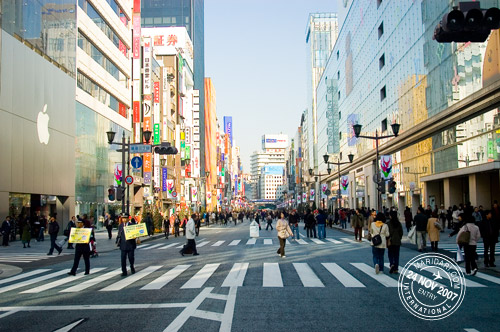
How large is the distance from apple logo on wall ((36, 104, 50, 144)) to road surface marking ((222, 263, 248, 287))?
2369 centimetres

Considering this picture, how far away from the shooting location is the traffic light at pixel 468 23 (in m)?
8.45

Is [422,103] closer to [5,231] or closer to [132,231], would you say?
[5,231]

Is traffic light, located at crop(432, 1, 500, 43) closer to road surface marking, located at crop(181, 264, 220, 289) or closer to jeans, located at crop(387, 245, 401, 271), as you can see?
jeans, located at crop(387, 245, 401, 271)

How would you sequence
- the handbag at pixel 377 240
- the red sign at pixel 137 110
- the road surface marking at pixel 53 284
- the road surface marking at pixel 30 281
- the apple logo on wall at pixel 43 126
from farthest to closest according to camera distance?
1. the red sign at pixel 137 110
2. the apple logo on wall at pixel 43 126
3. the handbag at pixel 377 240
4. the road surface marking at pixel 30 281
5. the road surface marking at pixel 53 284

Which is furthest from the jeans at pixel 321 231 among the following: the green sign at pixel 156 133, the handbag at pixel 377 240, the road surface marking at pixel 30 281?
the green sign at pixel 156 133

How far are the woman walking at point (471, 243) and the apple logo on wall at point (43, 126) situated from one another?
29760 mm

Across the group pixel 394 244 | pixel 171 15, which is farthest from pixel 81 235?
pixel 171 15

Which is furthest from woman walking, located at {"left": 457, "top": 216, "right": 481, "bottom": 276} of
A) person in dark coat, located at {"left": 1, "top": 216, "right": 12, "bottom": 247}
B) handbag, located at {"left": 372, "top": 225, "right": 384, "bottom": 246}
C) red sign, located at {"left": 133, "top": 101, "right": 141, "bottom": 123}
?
red sign, located at {"left": 133, "top": 101, "right": 141, "bottom": 123}

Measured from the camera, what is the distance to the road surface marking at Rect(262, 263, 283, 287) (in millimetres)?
12328

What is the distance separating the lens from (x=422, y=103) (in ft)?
138

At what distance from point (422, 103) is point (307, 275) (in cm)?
3171

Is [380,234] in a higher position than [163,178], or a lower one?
lower

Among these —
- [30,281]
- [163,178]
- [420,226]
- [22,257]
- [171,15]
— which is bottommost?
[22,257]

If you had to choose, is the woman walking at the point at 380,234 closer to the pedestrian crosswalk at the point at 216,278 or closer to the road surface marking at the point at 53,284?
the pedestrian crosswalk at the point at 216,278
